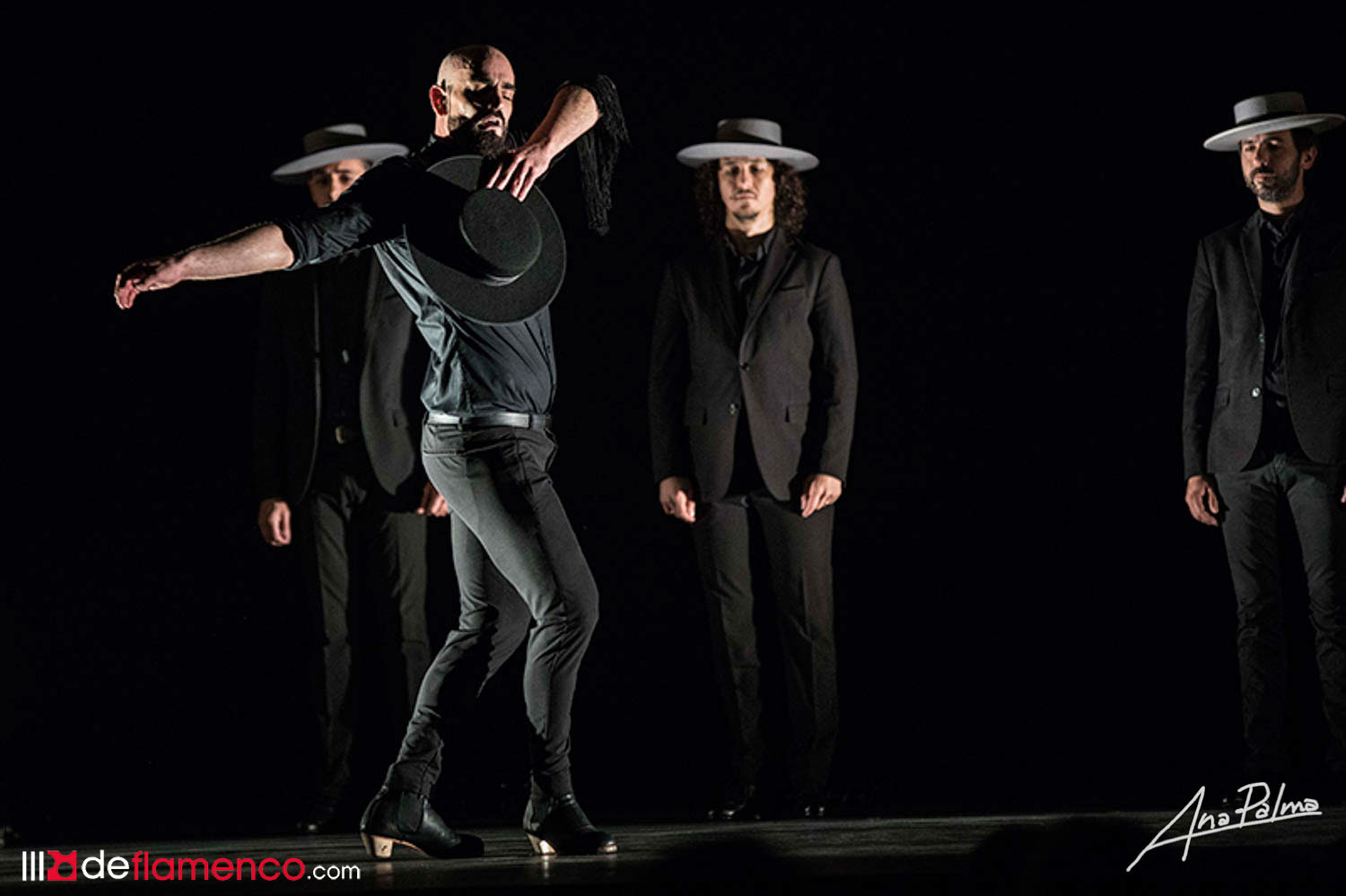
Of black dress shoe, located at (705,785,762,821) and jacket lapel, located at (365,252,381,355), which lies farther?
jacket lapel, located at (365,252,381,355)

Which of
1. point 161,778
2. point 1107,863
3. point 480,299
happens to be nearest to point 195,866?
point 480,299

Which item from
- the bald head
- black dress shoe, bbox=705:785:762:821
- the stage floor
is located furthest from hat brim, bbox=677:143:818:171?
the stage floor

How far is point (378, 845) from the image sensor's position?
313cm

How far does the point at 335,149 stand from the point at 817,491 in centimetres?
160

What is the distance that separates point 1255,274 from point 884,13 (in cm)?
142

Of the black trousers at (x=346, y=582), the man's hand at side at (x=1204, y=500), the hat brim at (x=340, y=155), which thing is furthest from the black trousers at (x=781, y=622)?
the hat brim at (x=340, y=155)

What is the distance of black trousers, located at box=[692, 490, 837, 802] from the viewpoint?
4.17 m

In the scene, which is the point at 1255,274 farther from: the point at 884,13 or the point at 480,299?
the point at 480,299

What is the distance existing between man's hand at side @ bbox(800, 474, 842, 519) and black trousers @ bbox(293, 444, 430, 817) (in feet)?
3.29

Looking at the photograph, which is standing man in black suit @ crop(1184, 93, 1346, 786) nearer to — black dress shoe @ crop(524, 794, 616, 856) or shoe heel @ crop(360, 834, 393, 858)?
black dress shoe @ crop(524, 794, 616, 856)

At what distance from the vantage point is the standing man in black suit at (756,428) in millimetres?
4207

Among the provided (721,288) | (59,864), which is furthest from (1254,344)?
(59,864)

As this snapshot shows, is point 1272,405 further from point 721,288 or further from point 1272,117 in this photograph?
point 721,288
